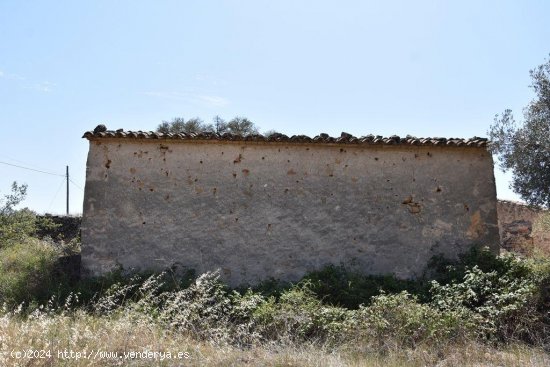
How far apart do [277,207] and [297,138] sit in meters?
1.36

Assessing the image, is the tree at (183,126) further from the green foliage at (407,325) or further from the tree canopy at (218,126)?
the green foliage at (407,325)

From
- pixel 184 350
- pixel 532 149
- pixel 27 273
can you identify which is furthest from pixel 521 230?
pixel 27 273

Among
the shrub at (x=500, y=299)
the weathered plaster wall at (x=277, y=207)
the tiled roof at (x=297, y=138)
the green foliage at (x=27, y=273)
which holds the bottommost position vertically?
the green foliage at (x=27, y=273)

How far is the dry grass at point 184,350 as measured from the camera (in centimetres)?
555

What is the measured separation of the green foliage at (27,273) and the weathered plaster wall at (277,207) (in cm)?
94

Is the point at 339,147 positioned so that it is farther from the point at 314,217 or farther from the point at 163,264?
the point at 163,264

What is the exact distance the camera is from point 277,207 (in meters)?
9.70

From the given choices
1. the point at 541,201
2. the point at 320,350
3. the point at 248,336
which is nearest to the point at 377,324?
the point at 320,350

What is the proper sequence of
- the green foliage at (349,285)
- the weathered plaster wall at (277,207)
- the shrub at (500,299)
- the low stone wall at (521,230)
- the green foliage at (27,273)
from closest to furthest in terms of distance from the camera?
the shrub at (500,299) → the green foliage at (349,285) → the green foliage at (27,273) → the weathered plaster wall at (277,207) → the low stone wall at (521,230)

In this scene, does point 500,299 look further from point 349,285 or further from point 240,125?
point 240,125

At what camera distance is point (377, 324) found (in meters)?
7.04

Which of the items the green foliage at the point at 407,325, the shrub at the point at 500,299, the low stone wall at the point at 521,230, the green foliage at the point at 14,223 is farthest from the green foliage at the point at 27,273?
the low stone wall at the point at 521,230

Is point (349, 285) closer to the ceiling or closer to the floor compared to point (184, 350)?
closer to the ceiling

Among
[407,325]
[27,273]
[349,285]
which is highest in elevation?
[349,285]
